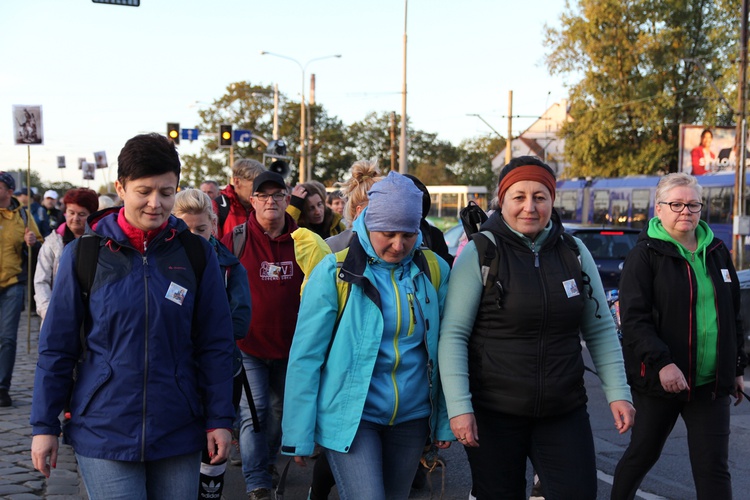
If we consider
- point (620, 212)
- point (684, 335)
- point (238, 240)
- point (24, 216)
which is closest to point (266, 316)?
point (238, 240)

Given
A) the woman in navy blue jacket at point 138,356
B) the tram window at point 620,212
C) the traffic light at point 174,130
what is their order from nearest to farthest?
the woman in navy blue jacket at point 138,356, the traffic light at point 174,130, the tram window at point 620,212

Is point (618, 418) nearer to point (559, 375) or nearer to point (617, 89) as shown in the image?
point (559, 375)

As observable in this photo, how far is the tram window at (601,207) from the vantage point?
37.1 m

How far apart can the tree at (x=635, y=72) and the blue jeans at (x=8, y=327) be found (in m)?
37.1

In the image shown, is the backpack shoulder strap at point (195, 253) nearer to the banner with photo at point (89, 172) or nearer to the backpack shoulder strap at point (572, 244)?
the backpack shoulder strap at point (572, 244)

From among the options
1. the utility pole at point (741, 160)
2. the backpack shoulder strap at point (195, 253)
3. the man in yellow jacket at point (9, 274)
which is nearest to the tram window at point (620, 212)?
the utility pole at point (741, 160)

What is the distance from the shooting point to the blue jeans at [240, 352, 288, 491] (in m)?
5.28

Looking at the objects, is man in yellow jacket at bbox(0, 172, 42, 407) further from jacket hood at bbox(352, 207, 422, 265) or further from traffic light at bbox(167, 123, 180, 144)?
traffic light at bbox(167, 123, 180, 144)

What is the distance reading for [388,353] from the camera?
11.0 ft

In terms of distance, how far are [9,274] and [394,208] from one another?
5491mm

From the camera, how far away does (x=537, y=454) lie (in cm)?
353

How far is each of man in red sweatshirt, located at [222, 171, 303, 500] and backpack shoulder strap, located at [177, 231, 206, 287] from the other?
222 cm

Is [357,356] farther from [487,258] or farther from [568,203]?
[568,203]

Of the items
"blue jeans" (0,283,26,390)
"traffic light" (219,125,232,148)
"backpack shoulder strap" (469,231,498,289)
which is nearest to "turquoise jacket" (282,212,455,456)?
"backpack shoulder strap" (469,231,498,289)
